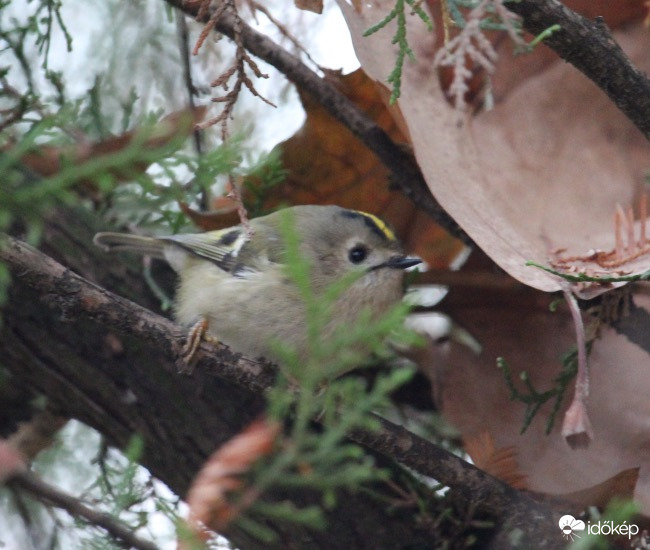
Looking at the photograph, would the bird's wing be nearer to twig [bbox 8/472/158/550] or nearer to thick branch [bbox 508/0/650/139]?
twig [bbox 8/472/158/550]

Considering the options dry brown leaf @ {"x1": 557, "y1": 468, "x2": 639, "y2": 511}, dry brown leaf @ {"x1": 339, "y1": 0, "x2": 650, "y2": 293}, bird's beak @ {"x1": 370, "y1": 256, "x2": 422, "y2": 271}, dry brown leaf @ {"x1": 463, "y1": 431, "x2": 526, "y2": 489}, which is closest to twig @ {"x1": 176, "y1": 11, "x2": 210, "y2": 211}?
bird's beak @ {"x1": 370, "y1": 256, "x2": 422, "y2": 271}

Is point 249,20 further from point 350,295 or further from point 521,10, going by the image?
point 521,10

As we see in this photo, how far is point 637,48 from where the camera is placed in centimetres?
187

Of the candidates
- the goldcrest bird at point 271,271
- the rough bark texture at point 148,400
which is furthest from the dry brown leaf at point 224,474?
the goldcrest bird at point 271,271

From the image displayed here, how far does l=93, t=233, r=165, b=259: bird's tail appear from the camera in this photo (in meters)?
2.09

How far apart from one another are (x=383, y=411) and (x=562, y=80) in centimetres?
91

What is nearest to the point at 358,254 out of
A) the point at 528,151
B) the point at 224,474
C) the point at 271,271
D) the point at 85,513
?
the point at 271,271

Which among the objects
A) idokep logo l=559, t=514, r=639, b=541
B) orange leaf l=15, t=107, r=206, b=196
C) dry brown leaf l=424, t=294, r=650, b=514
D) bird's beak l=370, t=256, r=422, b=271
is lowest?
idokep logo l=559, t=514, r=639, b=541

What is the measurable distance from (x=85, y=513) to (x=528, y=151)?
1134 mm

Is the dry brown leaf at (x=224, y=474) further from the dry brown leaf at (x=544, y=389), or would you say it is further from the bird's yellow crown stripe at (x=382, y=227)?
the bird's yellow crown stripe at (x=382, y=227)

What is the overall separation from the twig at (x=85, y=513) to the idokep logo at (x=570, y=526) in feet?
2.55

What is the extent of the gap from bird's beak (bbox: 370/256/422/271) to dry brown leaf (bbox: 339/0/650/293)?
0.33 metres

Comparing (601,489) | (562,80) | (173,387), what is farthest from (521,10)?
(173,387)

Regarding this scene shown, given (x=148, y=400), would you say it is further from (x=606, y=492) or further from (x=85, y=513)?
(x=606, y=492)
